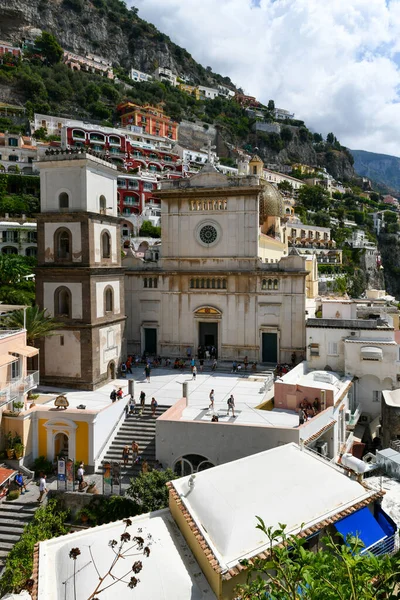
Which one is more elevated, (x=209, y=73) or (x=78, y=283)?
(x=209, y=73)

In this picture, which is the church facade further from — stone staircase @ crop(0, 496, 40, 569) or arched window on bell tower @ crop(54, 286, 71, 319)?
stone staircase @ crop(0, 496, 40, 569)

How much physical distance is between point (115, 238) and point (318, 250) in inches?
2627

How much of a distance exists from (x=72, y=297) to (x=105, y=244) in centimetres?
403

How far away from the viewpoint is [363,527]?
13.1 meters

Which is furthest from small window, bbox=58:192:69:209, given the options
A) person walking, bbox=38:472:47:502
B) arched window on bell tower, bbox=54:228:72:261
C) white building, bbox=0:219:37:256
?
white building, bbox=0:219:37:256

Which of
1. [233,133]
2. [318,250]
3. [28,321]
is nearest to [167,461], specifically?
[28,321]

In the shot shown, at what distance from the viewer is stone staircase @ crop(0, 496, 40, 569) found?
59.2 ft

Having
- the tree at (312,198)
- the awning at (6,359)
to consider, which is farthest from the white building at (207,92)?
the awning at (6,359)

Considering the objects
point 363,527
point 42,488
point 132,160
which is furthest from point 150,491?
point 132,160

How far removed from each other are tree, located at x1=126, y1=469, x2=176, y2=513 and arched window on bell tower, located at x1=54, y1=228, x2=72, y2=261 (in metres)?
14.2

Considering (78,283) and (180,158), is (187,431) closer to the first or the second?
(78,283)

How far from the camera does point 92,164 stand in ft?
89.6

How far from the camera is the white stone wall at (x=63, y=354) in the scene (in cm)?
2709

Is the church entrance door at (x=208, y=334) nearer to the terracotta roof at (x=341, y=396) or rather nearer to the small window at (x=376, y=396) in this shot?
the terracotta roof at (x=341, y=396)
